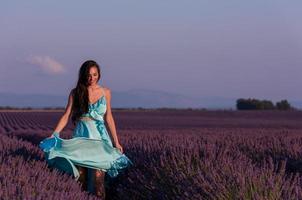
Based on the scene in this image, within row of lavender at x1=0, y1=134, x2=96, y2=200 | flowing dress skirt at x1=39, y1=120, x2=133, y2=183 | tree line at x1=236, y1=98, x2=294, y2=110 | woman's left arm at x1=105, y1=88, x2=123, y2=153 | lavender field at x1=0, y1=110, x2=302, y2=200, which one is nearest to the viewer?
row of lavender at x1=0, y1=134, x2=96, y2=200

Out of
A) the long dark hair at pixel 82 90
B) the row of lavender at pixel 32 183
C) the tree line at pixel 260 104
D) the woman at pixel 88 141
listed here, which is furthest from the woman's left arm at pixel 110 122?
the tree line at pixel 260 104

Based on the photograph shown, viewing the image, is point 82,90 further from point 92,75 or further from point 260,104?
point 260,104

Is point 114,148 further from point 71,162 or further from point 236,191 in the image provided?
point 236,191

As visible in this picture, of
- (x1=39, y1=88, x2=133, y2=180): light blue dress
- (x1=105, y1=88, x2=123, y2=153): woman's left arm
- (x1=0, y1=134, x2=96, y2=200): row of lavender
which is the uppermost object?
(x1=105, y1=88, x2=123, y2=153): woman's left arm

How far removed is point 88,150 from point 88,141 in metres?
0.10

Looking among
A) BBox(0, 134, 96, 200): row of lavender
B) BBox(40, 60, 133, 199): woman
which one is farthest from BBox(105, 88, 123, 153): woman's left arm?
BBox(0, 134, 96, 200): row of lavender

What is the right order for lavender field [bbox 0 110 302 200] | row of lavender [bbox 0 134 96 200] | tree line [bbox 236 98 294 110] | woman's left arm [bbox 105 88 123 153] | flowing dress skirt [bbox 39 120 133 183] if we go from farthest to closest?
tree line [bbox 236 98 294 110], woman's left arm [bbox 105 88 123 153], flowing dress skirt [bbox 39 120 133 183], lavender field [bbox 0 110 302 200], row of lavender [bbox 0 134 96 200]

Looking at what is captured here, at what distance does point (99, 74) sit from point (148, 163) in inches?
38.5

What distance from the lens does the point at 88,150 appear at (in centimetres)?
762

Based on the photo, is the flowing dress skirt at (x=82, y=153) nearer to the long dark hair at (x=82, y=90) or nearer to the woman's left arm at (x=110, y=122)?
the woman's left arm at (x=110, y=122)

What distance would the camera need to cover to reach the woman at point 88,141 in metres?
7.57

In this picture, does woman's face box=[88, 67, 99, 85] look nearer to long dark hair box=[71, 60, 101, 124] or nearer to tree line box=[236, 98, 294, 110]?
long dark hair box=[71, 60, 101, 124]

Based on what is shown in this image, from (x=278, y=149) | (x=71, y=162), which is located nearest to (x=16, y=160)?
(x=71, y=162)

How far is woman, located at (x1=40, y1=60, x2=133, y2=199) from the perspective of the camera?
7.57 meters
